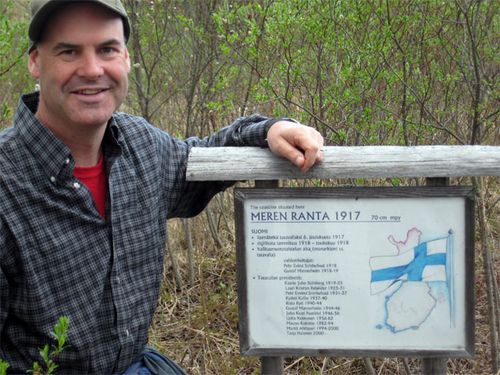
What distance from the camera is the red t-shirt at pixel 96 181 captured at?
284cm

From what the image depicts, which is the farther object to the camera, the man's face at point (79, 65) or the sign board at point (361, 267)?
the sign board at point (361, 267)

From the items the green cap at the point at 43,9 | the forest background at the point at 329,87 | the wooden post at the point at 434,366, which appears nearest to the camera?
the green cap at the point at 43,9

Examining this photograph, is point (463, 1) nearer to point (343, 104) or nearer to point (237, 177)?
point (343, 104)

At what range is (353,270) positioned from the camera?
9.19 feet

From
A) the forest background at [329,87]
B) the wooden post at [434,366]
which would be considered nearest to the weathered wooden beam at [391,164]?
the wooden post at [434,366]

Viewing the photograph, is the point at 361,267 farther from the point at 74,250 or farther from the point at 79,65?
the point at 79,65

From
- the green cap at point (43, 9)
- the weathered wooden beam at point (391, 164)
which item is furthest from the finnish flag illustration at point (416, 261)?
the green cap at point (43, 9)

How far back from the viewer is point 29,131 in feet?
8.88

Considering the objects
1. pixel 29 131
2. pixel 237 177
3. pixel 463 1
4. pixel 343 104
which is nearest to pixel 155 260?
pixel 237 177

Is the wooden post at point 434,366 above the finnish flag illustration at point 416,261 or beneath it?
beneath

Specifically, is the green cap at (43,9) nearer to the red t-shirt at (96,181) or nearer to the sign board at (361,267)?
the red t-shirt at (96,181)

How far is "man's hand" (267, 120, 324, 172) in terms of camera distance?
2.69 m

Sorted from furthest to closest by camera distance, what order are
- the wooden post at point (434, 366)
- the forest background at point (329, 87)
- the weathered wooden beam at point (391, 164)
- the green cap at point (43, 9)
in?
the forest background at point (329, 87) < the wooden post at point (434, 366) < the weathered wooden beam at point (391, 164) < the green cap at point (43, 9)

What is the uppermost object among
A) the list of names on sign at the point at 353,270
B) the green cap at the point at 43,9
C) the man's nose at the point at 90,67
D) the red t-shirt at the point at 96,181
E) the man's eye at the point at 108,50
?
the green cap at the point at 43,9
